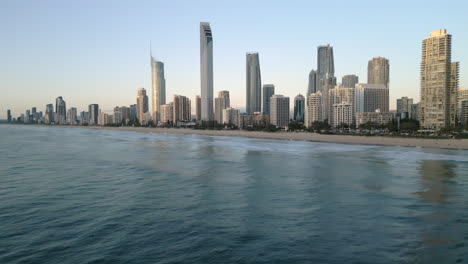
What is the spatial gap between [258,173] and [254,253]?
1691 centimetres

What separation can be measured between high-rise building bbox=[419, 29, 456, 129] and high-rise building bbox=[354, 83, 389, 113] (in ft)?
159

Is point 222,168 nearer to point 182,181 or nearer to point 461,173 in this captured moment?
point 182,181

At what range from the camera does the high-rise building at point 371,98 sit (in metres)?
182

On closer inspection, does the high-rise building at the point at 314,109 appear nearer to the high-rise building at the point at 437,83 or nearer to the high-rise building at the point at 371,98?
the high-rise building at the point at 371,98

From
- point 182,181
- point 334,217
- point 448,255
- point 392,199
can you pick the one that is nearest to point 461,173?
point 392,199

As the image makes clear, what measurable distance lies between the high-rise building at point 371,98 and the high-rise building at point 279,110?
37.7 metres

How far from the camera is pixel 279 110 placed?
187000mm

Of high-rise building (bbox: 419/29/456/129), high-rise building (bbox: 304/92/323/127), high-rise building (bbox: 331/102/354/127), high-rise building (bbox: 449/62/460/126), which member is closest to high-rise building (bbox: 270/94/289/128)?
high-rise building (bbox: 304/92/323/127)

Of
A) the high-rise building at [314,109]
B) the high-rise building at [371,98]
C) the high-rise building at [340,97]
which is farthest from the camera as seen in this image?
the high-rise building at [371,98]

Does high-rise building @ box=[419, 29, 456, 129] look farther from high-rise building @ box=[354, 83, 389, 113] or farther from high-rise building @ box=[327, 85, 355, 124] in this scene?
high-rise building @ box=[327, 85, 355, 124]

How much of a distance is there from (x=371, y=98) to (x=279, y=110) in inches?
1980

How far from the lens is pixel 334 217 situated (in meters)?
14.8

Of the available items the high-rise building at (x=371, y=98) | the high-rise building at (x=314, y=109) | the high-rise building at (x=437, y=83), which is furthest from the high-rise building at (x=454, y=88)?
the high-rise building at (x=314, y=109)

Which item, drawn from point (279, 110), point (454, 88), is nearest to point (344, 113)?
point (454, 88)
